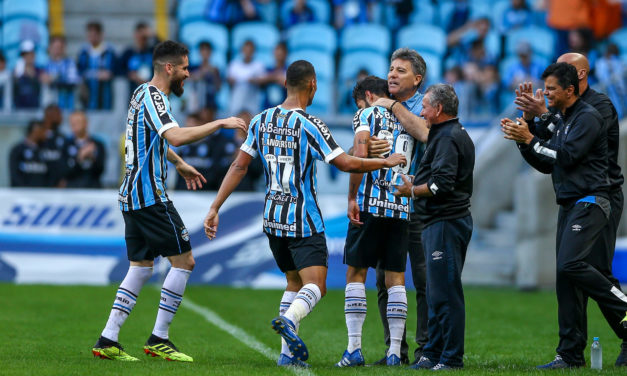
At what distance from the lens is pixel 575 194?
26.8 ft

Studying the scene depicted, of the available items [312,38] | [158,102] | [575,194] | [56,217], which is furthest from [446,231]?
[312,38]

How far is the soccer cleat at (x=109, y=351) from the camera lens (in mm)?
8125

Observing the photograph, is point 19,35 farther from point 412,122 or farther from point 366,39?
point 412,122

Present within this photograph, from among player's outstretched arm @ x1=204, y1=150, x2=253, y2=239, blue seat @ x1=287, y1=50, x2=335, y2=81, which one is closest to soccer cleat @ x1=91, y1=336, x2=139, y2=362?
player's outstretched arm @ x1=204, y1=150, x2=253, y2=239

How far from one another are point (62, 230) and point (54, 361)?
824 cm

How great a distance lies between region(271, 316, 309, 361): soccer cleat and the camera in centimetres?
723

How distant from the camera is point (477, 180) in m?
18.1

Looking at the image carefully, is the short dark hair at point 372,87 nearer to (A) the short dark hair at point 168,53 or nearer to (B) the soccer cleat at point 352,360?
(A) the short dark hair at point 168,53

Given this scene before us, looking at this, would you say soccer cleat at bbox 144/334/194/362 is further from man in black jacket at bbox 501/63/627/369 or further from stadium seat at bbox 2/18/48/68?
stadium seat at bbox 2/18/48/68

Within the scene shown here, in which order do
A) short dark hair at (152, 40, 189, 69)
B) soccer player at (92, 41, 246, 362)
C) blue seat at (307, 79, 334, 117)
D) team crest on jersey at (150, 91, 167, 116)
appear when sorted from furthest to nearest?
blue seat at (307, 79, 334, 117)
short dark hair at (152, 40, 189, 69)
soccer player at (92, 41, 246, 362)
team crest on jersey at (150, 91, 167, 116)

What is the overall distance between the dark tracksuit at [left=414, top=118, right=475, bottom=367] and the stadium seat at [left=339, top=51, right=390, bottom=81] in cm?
1321

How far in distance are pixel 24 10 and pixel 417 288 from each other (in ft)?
53.6

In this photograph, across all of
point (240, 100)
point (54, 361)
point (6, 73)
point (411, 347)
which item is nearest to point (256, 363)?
point (54, 361)

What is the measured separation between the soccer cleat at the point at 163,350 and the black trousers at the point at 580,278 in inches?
121
